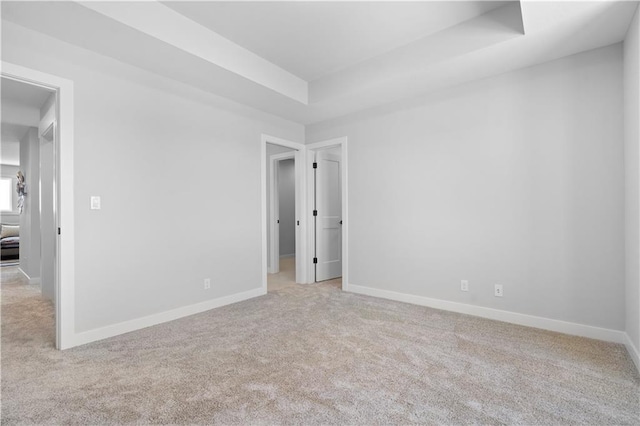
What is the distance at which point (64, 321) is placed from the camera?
249 centimetres

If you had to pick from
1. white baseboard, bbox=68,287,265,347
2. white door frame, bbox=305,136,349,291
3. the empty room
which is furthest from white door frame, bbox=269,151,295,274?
white baseboard, bbox=68,287,265,347

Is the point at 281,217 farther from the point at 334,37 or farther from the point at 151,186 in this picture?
the point at 334,37

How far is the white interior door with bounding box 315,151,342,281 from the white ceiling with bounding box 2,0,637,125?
59.8 inches

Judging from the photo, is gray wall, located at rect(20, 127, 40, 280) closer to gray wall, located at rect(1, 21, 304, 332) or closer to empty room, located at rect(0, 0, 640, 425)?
empty room, located at rect(0, 0, 640, 425)

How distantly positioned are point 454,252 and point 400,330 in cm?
110

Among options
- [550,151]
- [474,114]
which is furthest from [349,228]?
[550,151]

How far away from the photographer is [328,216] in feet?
16.4

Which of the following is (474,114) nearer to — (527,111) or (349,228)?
(527,111)

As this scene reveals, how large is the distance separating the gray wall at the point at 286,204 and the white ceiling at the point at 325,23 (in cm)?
432

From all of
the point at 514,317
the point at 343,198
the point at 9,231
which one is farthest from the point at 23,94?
the point at 9,231

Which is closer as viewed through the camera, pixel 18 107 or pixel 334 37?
pixel 334 37

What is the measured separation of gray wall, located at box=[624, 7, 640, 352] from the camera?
6.90 feet

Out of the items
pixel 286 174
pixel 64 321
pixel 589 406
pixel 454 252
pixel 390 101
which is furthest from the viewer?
pixel 286 174

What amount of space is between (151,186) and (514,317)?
369 centimetres
